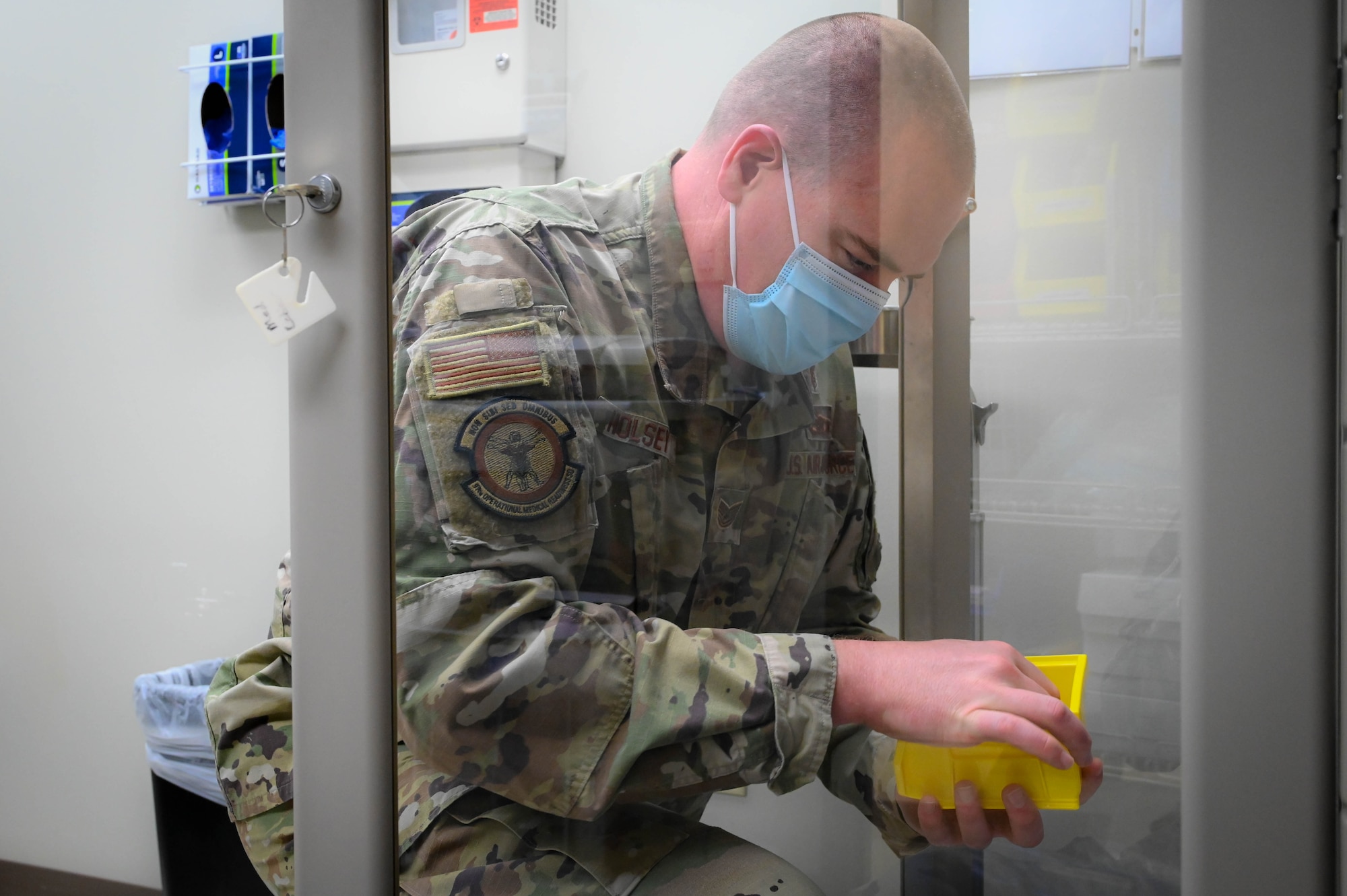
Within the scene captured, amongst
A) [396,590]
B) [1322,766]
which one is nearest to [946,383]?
[1322,766]

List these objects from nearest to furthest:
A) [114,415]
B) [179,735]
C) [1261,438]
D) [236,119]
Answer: [1261,438] → [179,735] → [236,119] → [114,415]

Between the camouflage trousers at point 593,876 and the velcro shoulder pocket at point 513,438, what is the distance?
0.26 meters

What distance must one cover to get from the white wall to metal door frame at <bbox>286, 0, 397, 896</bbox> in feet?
4.37

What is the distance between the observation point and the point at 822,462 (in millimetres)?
706

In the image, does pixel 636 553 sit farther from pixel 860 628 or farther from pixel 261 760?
pixel 261 760

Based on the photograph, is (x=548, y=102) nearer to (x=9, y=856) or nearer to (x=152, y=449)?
(x=152, y=449)

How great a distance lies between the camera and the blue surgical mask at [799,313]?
0.70m

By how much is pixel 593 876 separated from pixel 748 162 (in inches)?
22.7

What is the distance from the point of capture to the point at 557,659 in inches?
26.4

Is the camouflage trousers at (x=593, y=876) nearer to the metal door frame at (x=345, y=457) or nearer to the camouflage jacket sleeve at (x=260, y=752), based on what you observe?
Answer: the metal door frame at (x=345, y=457)

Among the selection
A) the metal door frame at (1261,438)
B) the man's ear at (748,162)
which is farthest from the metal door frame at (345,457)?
the metal door frame at (1261,438)

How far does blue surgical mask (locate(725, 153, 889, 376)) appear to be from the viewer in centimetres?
70

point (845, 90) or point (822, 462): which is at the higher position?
point (845, 90)

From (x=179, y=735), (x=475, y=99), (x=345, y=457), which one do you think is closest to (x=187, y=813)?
(x=179, y=735)
